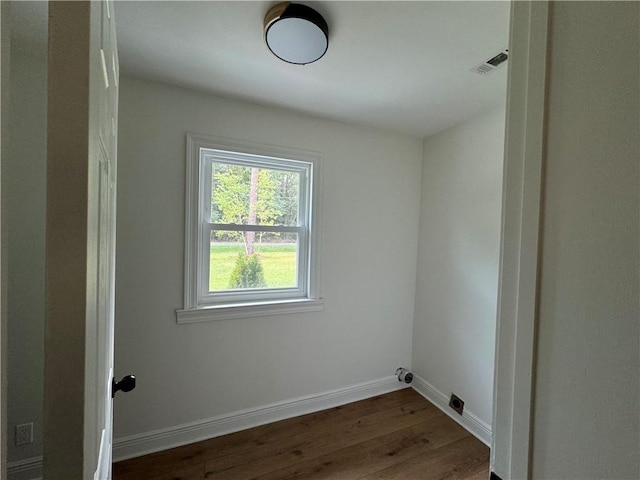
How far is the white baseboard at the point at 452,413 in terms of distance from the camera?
2.08m

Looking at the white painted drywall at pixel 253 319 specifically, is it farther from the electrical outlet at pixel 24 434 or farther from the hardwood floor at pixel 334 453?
the electrical outlet at pixel 24 434

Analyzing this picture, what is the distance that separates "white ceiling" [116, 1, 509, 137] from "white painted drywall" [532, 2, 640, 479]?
91cm

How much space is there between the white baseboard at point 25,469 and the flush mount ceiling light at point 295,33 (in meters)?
2.37

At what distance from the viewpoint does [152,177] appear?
180 centimetres

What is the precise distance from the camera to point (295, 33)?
1.31 meters

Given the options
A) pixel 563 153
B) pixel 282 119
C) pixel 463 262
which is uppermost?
pixel 282 119

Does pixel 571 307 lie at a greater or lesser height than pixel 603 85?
lesser

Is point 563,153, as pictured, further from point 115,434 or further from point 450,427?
point 115,434

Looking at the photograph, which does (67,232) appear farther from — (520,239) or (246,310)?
(246,310)

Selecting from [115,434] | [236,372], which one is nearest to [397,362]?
[236,372]

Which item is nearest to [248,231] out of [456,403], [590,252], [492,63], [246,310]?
[246,310]

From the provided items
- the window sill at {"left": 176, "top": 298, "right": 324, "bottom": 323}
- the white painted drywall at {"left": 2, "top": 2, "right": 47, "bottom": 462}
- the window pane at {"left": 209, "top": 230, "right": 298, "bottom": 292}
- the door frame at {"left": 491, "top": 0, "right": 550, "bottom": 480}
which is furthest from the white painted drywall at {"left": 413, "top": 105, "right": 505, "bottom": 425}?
the white painted drywall at {"left": 2, "top": 2, "right": 47, "bottom": 462}

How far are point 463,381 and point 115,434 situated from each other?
2375mm

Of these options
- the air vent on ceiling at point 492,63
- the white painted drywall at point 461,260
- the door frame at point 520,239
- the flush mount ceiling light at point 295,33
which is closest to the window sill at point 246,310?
the white painted drywall at point 461,260
